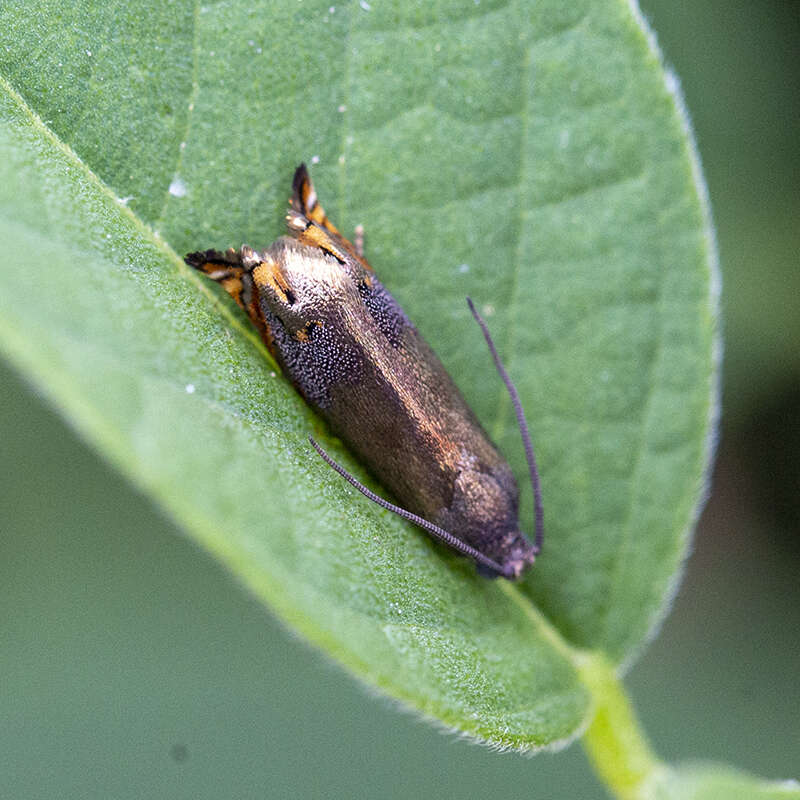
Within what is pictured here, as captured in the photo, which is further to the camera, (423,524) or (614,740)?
(614,740)

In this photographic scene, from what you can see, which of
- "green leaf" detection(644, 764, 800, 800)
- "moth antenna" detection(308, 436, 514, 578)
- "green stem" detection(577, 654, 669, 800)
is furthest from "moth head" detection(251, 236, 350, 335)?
"green leaf" detection(644, 764, 800, 800)

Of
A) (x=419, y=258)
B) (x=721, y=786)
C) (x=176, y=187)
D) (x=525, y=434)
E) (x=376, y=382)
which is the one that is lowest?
(x=721, y=786)

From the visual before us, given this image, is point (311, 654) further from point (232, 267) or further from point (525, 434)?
point (232, 267)

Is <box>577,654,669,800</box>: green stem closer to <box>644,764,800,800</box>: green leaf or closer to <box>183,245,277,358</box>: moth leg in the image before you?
<box>644,764,800,800</box>: green leaf

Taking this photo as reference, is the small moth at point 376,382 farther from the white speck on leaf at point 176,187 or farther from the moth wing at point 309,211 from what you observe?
the white speck on leaf at point 176,187

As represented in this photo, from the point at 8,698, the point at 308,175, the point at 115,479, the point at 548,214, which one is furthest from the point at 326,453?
the point at 8,698

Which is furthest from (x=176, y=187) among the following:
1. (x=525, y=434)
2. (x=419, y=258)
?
(x=525, y=434)

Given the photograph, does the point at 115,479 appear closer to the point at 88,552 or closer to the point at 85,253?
the point at 88,552

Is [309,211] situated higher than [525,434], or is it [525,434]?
[309,211]

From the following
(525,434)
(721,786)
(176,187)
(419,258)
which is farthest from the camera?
(525,434)
